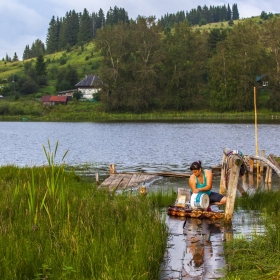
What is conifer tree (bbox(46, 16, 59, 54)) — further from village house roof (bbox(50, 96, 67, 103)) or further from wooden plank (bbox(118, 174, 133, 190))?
wooden plank (bbox(118, 174, 133, 190))

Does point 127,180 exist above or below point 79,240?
below

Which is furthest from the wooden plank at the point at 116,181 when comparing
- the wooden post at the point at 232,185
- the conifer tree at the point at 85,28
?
the conifer tree at the point at 85,28

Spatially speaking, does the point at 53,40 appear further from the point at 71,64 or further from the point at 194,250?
the point at 194,250

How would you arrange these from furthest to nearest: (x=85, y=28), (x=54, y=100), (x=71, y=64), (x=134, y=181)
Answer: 1. (x=85, y=28)
2. (x=71, y=64)
3. (x=54, y=100)
4. (x=134, y=181)

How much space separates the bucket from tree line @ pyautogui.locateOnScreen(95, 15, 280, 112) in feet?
243

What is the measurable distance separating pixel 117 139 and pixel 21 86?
6627cm

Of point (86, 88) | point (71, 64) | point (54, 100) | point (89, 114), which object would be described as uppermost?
point (71, 64)

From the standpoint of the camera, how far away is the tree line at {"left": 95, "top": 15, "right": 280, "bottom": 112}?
8512 centimetres

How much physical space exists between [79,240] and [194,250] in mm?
2071

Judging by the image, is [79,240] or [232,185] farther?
[232,185]

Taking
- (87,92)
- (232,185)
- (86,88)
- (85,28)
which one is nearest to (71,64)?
(87,92)

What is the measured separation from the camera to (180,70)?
3519 inches

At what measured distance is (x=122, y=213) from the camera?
33.7ft

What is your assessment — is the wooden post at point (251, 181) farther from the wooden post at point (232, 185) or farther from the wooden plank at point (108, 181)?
the wooden post at point (232, 185)
